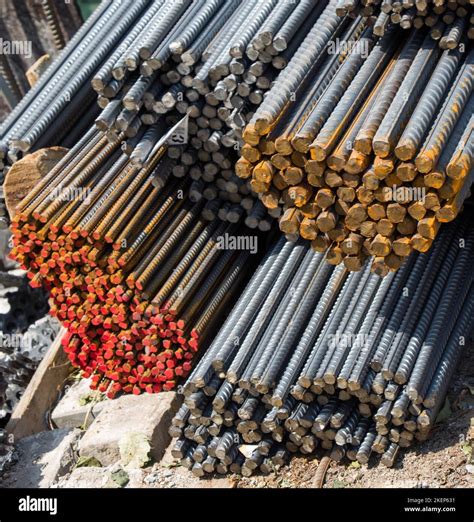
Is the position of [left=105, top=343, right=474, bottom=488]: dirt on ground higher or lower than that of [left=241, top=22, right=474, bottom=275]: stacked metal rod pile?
lower

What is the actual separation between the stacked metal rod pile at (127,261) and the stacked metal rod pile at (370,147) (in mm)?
1890

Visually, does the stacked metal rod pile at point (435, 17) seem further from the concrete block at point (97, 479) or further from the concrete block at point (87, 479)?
the concrete block at point (87, 479)

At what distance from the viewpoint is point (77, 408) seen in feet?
30.9

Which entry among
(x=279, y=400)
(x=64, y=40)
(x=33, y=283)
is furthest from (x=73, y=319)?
(x=64, y=40)

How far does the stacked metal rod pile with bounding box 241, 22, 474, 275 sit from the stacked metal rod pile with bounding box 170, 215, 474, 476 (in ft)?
3.41

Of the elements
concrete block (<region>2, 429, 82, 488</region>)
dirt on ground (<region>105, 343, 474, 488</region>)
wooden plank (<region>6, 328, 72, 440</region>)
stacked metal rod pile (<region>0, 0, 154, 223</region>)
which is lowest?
concrete block (<region>2, 429, 82, 488</region>)

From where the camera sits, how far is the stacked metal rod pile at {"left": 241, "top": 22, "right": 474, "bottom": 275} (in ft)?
20.8

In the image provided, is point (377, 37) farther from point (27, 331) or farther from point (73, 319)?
point (27, 331)

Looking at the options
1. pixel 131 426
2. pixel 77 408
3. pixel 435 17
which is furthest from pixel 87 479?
pixel 435 17

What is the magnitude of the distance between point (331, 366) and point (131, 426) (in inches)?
93.2

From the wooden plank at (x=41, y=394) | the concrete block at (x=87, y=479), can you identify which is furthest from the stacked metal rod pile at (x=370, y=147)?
the wooden plank at (x=41, y=394)

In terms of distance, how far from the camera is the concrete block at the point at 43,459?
8.54 m

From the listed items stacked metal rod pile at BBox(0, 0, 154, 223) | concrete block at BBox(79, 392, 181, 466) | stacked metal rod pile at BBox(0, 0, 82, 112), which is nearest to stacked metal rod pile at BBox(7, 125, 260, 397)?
concrete block at BBox(79, 392, 181, 466)

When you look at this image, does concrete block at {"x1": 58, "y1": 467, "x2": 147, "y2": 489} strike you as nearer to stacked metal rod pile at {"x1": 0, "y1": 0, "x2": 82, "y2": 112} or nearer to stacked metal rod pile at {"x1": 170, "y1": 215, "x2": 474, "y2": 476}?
stacked metal rod pile at {"x1": 170, "y1": 215, "x2": 474, "y2": 476}
